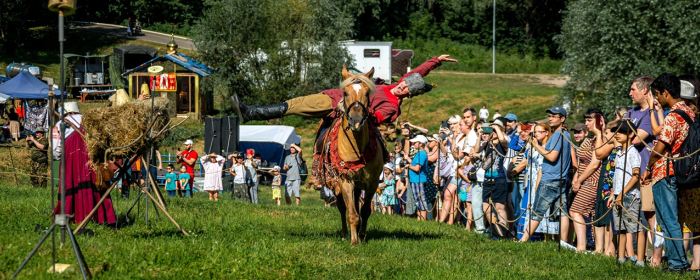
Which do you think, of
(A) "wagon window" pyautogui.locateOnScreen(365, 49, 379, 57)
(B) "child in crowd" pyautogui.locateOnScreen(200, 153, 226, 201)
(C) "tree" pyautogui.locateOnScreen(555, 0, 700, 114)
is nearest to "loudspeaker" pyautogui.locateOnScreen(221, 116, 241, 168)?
(B) "child in crowd" pyautogui.locateOnScreen(200, 153, 226, 201)

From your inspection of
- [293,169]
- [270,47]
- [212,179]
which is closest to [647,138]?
[293,169]

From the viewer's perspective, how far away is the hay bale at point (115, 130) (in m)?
9.68

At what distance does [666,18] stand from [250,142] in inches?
Result: 835

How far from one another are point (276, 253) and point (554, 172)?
5.24 meters

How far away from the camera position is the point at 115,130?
9703 millimetres

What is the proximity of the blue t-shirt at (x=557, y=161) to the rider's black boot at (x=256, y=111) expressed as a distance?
14.3 ft

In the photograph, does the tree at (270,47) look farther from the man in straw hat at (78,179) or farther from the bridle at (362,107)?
the bridle at (362,107)

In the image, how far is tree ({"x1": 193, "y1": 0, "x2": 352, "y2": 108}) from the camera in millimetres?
50969

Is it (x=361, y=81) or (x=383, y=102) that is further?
(x=383, y=102)

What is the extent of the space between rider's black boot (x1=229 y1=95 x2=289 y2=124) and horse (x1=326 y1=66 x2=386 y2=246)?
2.83 feet

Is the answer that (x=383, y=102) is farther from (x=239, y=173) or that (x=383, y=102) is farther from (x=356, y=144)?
(x=239, y=173)

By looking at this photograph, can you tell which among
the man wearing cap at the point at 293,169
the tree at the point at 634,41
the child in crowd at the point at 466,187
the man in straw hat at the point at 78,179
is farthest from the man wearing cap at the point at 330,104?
the tree at the point at 634,41

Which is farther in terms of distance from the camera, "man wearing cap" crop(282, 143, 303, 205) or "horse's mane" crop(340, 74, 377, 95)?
"man wearing cap" crop(282, 143, 303, 205)

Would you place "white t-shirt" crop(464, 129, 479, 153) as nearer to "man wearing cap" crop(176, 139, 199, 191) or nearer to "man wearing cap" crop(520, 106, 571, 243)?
"man wearing cap" crop(520, 106, 571, 243)
